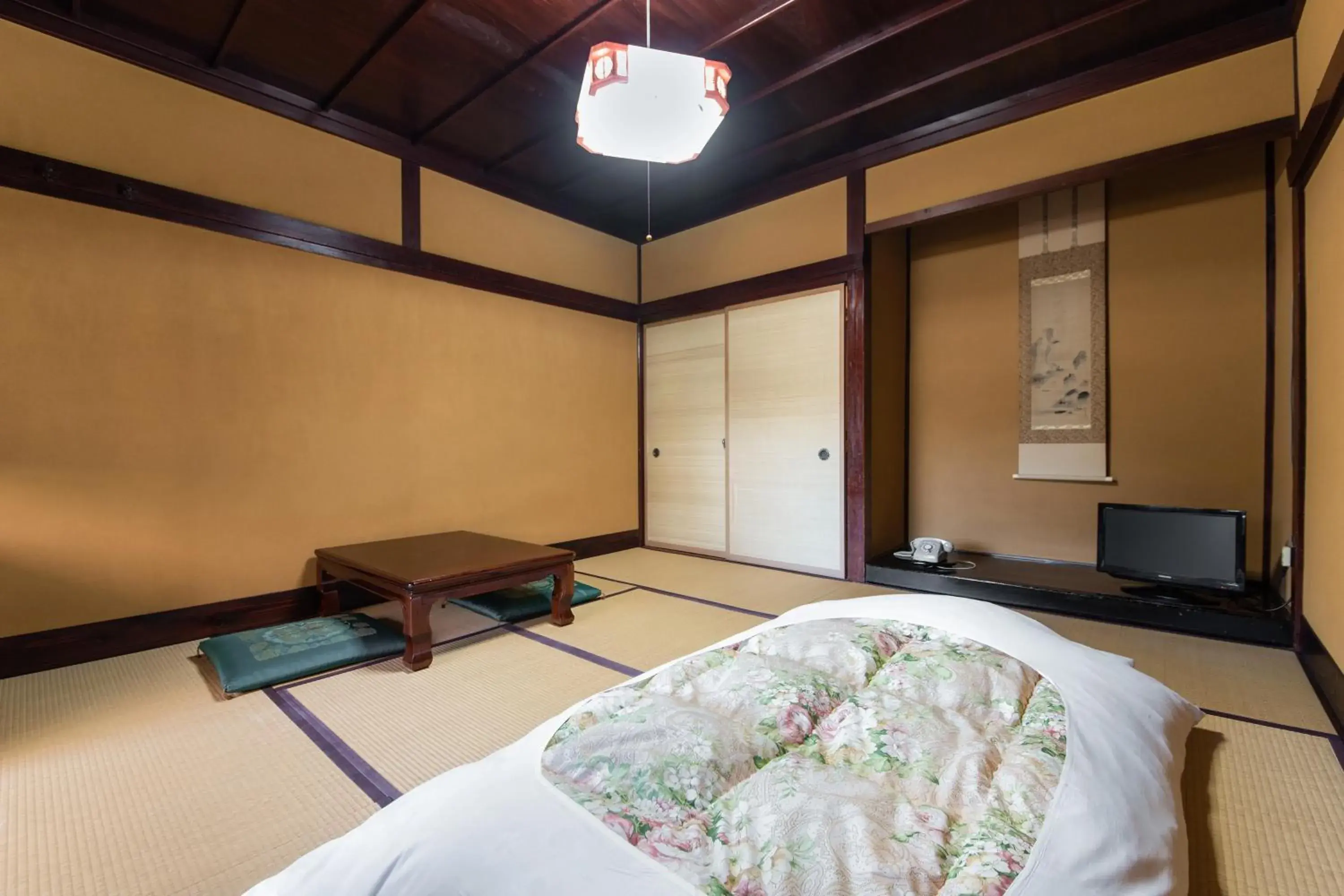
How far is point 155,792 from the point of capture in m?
1.53

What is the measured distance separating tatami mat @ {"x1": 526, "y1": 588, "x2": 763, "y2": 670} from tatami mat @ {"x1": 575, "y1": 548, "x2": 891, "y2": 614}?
0.81ft

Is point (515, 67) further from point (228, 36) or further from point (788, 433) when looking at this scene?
point (788, 433)

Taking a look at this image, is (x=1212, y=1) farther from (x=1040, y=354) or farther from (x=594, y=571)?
(x=594, y=571)

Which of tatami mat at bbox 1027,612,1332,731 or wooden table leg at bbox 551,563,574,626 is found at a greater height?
wooden table leg at bbox 551,563,574,626

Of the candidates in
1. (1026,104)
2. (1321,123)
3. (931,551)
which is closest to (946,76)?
(1026,104)

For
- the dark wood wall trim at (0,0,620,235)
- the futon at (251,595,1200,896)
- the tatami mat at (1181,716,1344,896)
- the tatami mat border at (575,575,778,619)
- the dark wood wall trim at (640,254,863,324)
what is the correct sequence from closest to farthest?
the futon at (251,595,1200,896), the tatami mat at (1181,716,1344,896), the dark wood wall trim at (0,0,620,235), the tatami mat border at (575,575,778,619), the dark wood wall trim at (640,254,863,324)

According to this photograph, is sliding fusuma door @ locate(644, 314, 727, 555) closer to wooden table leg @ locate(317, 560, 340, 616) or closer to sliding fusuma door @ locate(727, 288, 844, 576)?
sliding fusuma door @ locate(727, 288, 844, 576)

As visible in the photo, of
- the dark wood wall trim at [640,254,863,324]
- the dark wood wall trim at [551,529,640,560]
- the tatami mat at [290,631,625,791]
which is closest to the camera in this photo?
the tatami mat at [290,631,625,791]

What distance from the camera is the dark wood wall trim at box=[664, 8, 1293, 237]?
251 cm

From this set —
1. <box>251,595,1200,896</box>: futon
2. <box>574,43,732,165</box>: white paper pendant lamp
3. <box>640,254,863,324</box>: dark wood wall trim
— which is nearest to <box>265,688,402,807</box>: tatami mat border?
<box>251,595,1200,896</box>: futon

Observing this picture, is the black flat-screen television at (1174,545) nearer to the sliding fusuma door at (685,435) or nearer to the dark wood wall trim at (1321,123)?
the dark wood wall trim at (1321,123)

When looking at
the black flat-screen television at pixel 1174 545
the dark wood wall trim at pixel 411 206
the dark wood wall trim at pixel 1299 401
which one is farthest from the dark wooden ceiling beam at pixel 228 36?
the black flat-screen television at pixel 1174 545

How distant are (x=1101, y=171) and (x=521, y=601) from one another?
3.90m

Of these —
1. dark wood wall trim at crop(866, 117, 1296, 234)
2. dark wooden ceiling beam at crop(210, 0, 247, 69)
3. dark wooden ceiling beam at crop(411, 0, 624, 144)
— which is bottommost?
dark wood wall trim at crop(866, 117, 1296, 234)
